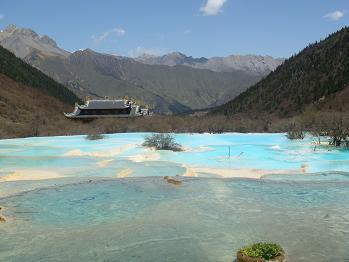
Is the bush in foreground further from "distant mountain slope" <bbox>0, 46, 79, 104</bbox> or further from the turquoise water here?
"distant mountain slope" <bbox>0, 46, 79, 104</bbox>

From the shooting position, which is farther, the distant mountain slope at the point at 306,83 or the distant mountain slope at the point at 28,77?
the distant mountain slope at the point at 28,77

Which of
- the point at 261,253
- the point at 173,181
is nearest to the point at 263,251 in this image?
the point at 261,253

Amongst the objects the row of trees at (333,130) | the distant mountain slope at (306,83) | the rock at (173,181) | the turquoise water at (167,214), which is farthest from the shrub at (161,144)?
the distant mountain slope at (306,83)

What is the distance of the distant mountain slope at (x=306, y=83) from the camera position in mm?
79688

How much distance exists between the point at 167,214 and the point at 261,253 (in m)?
4.24

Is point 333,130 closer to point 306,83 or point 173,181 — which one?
point 173,181

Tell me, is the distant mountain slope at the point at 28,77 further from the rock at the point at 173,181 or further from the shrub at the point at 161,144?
the rock at the point at 173,181

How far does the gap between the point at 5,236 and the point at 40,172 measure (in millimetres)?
9961

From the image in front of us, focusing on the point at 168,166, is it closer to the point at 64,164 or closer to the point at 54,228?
the point at 64,164

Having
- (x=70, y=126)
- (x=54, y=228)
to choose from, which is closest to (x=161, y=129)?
(x=70, y=126)

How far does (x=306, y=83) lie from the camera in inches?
3398

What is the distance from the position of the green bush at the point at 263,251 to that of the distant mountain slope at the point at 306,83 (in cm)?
6640

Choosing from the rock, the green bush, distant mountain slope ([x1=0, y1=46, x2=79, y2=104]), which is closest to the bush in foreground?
the green bush

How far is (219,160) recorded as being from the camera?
24.8m
